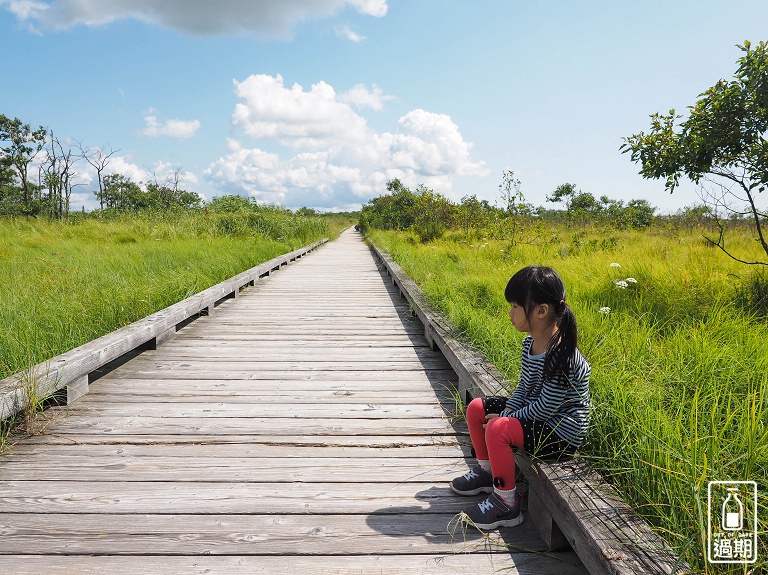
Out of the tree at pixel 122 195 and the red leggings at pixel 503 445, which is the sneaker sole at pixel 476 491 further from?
the tree at pixel 122 195

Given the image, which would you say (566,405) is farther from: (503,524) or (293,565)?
(293,565)

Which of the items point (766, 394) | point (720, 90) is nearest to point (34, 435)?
point (766, 394)

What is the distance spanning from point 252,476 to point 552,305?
5.08 feet

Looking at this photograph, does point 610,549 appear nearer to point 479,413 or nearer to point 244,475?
point 479,413

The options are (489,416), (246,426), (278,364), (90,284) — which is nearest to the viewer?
(489,416)

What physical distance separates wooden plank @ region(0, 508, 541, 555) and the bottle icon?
0.63m

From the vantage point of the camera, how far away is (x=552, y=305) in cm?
194

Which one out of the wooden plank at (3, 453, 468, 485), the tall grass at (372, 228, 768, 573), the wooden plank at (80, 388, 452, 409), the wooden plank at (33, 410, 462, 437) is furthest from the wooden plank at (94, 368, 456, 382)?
the wooden plank at (3, 453, 468, 485)

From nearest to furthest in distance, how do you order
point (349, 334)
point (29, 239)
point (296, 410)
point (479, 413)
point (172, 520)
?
point (172, 520)
point (479, 413)
point (296, 410)
point (349, 334)
point (29, 239)

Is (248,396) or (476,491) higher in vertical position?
(248,396)

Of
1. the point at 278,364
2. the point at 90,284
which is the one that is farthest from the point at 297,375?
the point at 90,284

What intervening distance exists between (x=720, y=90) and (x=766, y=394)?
13.2ft

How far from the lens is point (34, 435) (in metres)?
2.64

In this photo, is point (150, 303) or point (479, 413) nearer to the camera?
point (479, 413)
